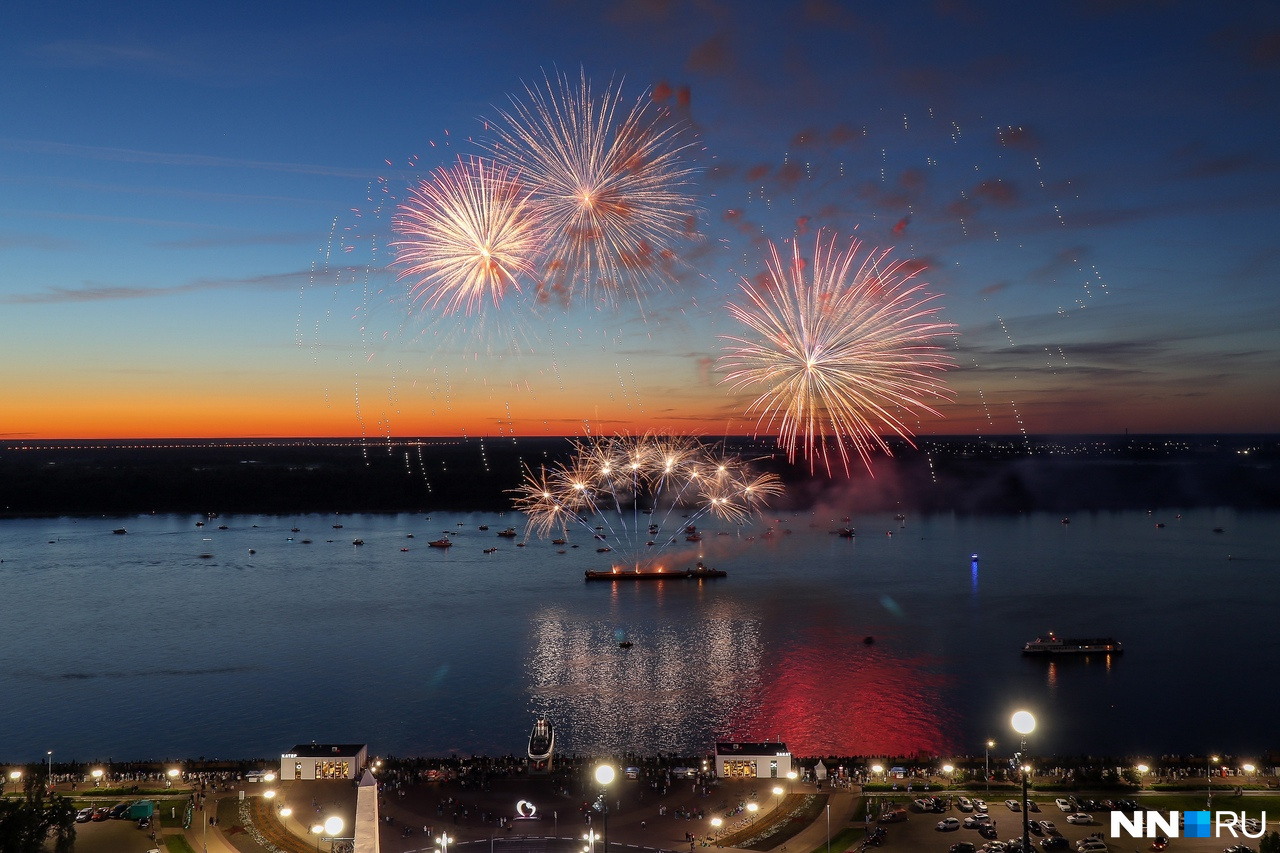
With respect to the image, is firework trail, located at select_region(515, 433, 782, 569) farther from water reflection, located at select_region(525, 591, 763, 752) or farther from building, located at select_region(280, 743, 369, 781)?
building, located at select_region(280, 743, 369, 781)

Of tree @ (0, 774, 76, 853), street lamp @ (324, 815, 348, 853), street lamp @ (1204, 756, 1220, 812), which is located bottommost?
street lamp @ (324, 815, 348, 853)

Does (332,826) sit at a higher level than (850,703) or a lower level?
higher

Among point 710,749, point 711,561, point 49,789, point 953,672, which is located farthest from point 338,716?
point 711,561

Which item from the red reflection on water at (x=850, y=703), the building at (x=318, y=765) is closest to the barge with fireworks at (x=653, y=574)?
the red reflection on water at (x=850, y=703)

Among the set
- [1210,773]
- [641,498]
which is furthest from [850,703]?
[641,498]

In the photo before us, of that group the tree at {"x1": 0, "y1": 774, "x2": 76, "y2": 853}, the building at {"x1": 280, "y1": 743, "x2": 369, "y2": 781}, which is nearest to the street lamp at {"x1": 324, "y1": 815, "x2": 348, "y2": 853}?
the building at {"x1": 280, "y1": 743, "x2": 369, "y2": 781}

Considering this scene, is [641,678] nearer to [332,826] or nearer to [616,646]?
[616,646]
